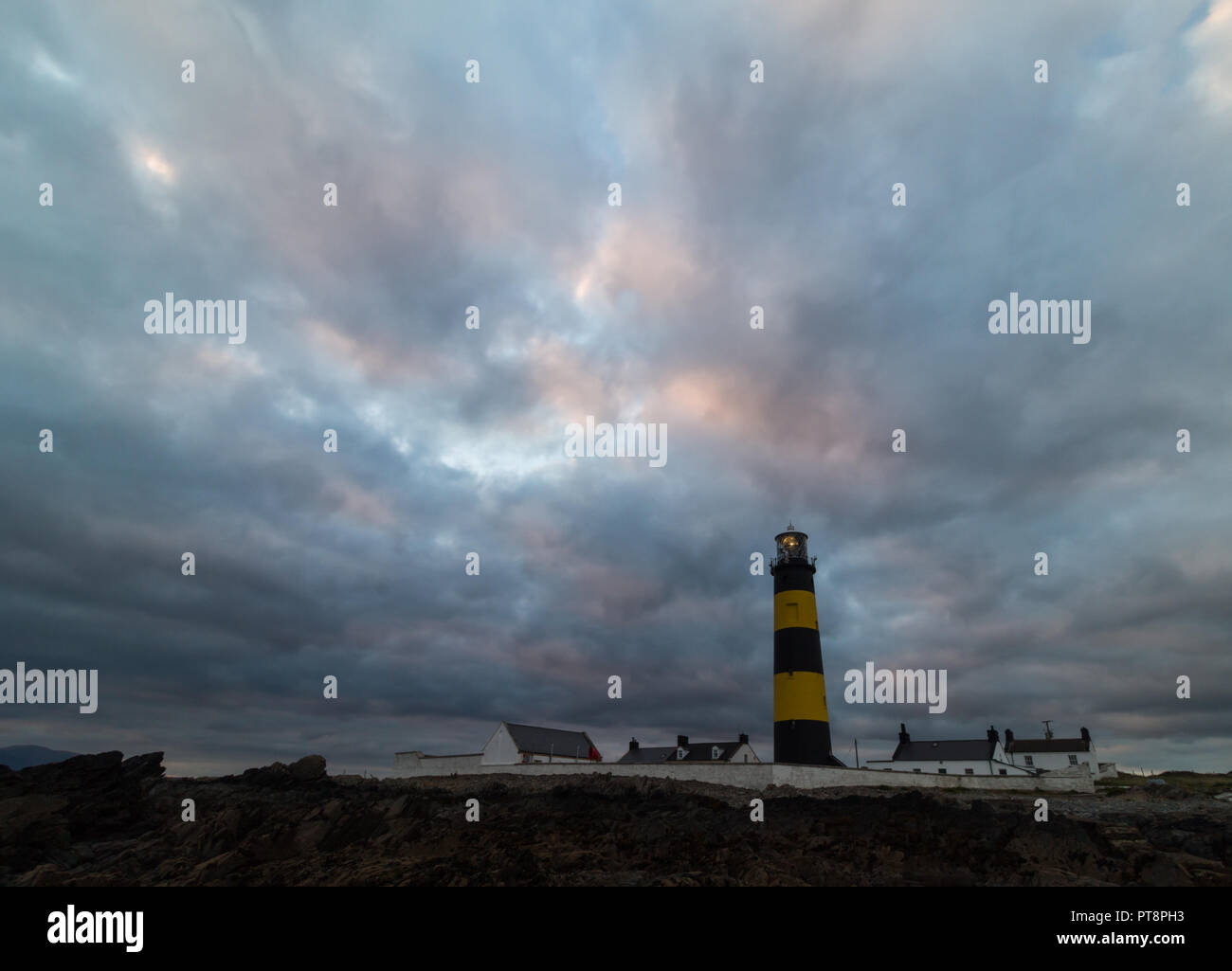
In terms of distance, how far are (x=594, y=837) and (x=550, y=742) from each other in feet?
93.0

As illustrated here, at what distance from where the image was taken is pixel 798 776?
3594cm

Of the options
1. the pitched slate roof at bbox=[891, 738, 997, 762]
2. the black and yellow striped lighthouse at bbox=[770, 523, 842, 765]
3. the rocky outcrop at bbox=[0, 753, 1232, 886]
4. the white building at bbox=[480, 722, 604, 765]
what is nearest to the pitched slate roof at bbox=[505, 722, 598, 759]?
the white building at bbox=[480, 722, 604, 765]

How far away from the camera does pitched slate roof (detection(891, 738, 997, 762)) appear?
56.7 meters

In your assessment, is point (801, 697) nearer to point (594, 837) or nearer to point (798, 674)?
point (798, 674)

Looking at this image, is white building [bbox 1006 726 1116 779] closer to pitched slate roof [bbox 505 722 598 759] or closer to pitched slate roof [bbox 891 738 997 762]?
pitched slate roof [bbox 891 738 997 762]

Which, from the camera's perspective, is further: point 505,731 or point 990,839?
point 505,731

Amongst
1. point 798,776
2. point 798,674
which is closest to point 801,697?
point 798,674

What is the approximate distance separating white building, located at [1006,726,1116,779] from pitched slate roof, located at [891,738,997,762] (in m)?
5.36
